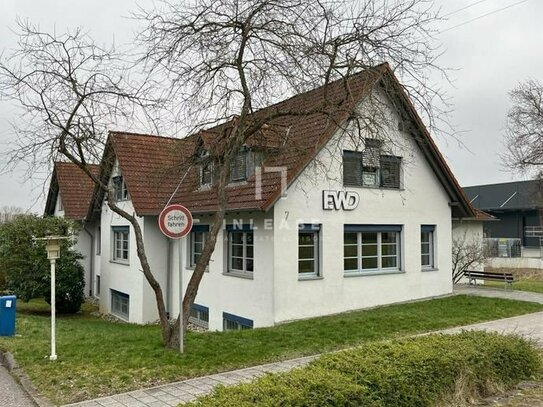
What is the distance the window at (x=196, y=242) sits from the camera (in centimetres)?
1689

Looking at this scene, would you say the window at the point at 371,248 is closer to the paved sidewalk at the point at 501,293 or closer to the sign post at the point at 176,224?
the paved sidewalk at the point at 501,293

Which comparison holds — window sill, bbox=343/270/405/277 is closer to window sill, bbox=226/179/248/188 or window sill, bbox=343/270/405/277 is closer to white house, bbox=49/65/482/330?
white house, bbox=49/65/482/330

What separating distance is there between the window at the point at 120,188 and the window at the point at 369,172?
969cm

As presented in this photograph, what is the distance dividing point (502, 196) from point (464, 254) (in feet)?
111

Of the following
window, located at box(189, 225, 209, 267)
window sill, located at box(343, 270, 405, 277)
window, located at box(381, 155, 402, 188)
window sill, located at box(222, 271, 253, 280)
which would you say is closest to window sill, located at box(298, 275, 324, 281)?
window sill, located at box(343, 270, 405, 277)

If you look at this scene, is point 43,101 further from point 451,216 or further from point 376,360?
point 451,216

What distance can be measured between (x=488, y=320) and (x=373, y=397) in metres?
8.54

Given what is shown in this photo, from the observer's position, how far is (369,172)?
15297 mm

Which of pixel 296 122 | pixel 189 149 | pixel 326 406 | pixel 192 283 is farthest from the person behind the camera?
pixel 296 122

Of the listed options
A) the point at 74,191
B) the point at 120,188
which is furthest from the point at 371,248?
the point at 74,191

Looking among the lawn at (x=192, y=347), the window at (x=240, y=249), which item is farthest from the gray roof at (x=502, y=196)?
the window at (x=240, y=249)

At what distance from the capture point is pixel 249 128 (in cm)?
989

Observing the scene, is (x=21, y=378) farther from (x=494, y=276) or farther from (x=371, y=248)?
(x=494, y=276)

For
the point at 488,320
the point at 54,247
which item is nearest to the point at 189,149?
the point at 54,247
